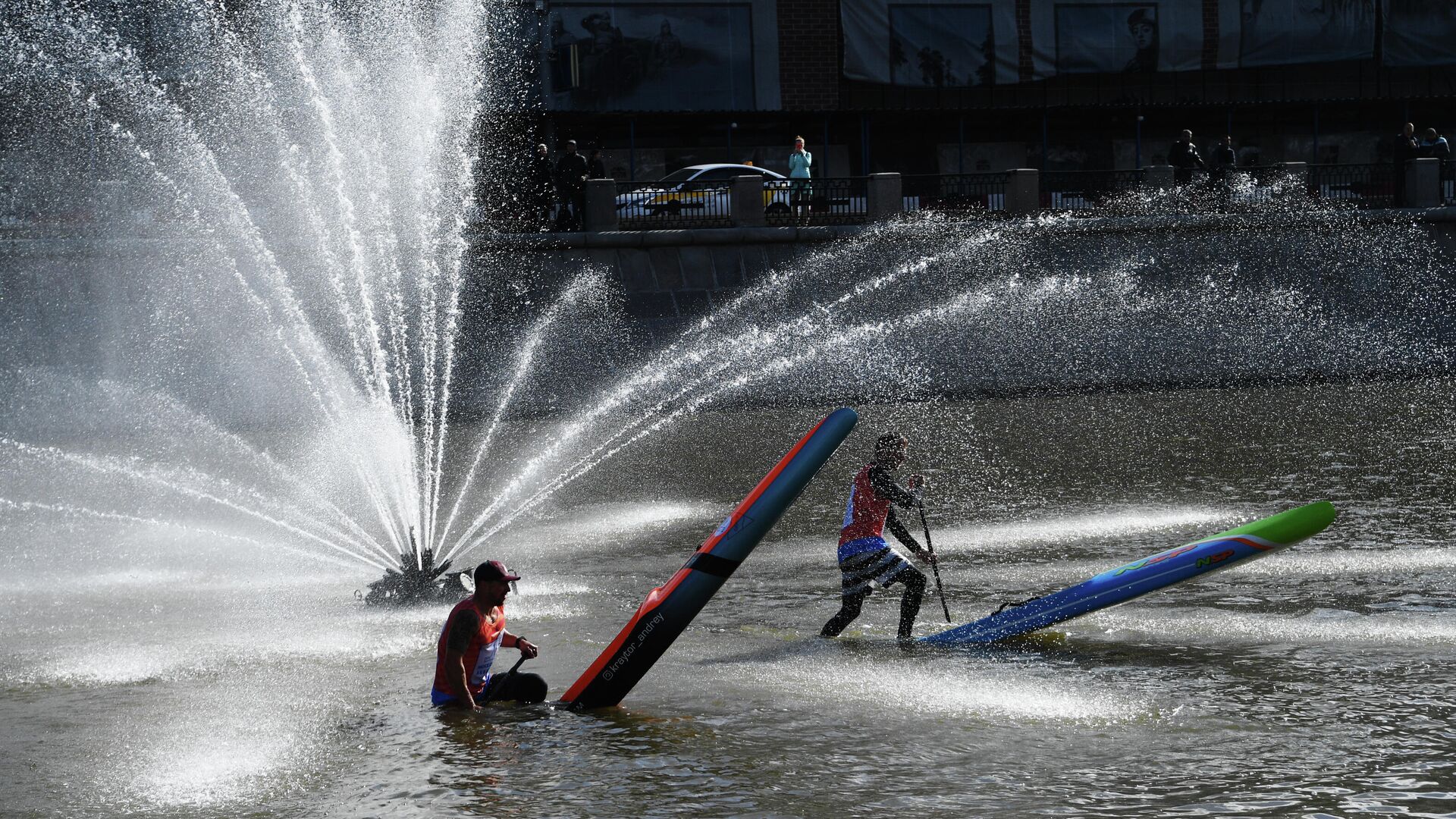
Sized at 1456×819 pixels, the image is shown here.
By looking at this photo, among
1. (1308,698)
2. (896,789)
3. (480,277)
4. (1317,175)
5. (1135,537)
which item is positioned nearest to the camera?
(896,789)

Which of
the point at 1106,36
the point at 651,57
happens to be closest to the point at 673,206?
the point at 651,57

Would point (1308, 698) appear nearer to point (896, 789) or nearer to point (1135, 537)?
point (896, 789)

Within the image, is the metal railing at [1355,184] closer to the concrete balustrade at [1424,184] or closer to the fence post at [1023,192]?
the concrete balustrade at [1424,184]

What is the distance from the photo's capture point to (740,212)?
29.1 metres

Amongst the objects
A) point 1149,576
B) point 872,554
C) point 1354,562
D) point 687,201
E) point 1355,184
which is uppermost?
point 687,201

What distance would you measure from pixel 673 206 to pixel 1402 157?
14.7m

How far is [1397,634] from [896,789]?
423cm

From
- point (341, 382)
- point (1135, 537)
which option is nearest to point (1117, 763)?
point (1135, 537)

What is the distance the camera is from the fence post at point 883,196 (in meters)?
29.4

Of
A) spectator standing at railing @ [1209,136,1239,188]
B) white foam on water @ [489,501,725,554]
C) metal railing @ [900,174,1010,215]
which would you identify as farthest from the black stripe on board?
spectator standing at railing @ [1209,136,1239,188]

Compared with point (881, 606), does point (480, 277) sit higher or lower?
higher

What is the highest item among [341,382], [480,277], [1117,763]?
[480,277]

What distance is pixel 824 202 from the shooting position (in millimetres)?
29641

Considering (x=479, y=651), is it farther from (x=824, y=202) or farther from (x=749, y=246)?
(x=824, y=202)
